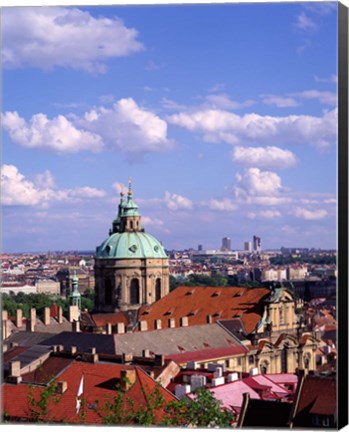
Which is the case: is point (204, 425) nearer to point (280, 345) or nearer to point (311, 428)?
Answer: point (311, 428)

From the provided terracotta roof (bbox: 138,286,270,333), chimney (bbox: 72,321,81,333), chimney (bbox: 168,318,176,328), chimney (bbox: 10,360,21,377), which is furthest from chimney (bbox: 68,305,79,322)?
chimney (bbox: 10,360,21,377)

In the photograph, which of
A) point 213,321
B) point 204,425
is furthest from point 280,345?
point 204,425

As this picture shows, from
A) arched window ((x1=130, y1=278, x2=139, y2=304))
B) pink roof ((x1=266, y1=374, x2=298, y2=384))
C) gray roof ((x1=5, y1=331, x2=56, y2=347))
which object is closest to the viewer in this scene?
pink roof ((x1=266, y1=374, x2=298, y2=384))

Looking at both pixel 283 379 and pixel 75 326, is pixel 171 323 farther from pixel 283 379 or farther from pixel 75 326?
pixel 283 379

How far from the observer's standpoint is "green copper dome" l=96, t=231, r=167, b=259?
32.8 meters

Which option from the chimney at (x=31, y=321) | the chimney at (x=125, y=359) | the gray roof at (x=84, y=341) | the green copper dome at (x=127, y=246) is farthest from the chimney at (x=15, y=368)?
the green copper dome at (x=127, y=246)

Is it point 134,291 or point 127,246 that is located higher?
point 127,246

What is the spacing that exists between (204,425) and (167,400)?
2248 millimetres

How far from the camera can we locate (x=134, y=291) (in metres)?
34.7

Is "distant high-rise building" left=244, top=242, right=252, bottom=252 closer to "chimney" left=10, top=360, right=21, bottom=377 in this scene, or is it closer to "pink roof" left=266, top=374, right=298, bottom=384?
"pink roof" left=266, top=374, right=298, bottom=384

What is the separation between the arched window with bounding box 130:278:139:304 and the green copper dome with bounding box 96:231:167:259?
3.09 ft

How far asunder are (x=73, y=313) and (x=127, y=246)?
3.04 m

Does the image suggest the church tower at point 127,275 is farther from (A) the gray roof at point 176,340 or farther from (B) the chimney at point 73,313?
(A) the gray roof at point 176,340

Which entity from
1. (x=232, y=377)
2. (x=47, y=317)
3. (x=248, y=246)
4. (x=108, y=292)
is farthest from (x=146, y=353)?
(x=108, y=292)
